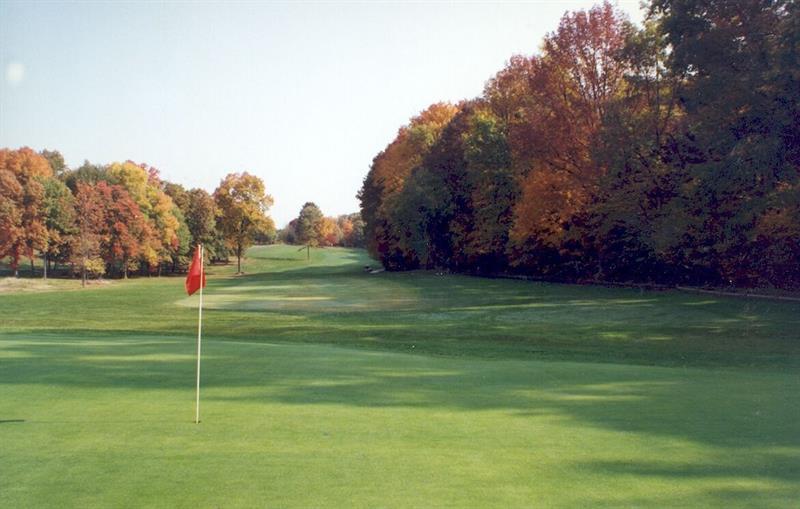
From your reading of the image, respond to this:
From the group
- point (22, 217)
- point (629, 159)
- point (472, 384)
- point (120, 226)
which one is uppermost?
point (629, 159)

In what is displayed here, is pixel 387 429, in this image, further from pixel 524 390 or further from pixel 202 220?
pixel 202 220

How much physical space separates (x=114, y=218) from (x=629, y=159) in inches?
2050

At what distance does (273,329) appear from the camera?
25.5 metres

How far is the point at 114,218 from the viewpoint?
69000 mm

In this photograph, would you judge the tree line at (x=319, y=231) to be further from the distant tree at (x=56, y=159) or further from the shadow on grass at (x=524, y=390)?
the shadow on grass at (x=524, y=390)

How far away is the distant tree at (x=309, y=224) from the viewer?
132 meters

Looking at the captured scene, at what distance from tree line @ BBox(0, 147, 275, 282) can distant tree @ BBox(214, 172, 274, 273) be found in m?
0.11

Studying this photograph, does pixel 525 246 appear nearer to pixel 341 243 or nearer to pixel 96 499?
pixel 96 499

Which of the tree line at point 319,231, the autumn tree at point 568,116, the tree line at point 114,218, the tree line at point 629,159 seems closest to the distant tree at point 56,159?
the tree line at point 114,218

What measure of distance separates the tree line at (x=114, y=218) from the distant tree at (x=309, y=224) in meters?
32.8

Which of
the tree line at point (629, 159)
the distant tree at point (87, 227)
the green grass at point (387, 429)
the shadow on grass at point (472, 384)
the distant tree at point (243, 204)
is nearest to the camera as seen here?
Result: the green grass at point (387, 429)

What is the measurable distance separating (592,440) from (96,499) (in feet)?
14.0

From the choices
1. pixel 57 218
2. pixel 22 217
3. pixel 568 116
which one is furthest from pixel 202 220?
pixel 568 116

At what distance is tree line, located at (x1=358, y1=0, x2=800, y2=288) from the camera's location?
21.7 m
